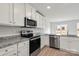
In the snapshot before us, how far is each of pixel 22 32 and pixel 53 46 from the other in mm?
1900

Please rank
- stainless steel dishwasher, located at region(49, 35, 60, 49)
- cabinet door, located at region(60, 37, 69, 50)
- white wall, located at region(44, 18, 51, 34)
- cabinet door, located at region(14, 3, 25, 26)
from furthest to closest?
white wall, located at region(44, 18, 51, 34) < stainless steel dishwasher, located at region(49, 35, 60, 49) < cabinet door, located at region(60, 37, 69, 50) < cabinet door, located at region(14, 3, 25, 26)

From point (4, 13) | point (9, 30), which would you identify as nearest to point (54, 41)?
point (9, 30)

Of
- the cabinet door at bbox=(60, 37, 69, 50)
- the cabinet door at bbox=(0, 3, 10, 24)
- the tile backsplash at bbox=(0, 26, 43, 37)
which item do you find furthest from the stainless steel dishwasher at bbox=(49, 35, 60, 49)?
the cabinet door at bbox=(0, 3, 10, 24)

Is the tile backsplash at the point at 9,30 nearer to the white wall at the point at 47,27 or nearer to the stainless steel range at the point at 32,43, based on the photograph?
the stainless steel range at the point at 32,43

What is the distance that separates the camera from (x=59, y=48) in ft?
13.9

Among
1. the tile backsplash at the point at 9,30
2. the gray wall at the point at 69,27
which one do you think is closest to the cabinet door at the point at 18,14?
the tile backsplash at the point at 9,30

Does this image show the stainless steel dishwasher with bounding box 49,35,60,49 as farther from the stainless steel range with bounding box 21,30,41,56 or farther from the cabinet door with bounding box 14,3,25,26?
the cabinet door with bounding box 14,3,25,26

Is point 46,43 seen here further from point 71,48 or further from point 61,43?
point 71,48

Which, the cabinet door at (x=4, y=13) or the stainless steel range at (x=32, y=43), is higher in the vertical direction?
the cabinet door at (x=4, y=13)

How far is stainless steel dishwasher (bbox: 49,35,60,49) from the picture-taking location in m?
4.32

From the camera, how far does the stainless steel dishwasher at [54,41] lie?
4.32 metres

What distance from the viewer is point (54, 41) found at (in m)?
4.44

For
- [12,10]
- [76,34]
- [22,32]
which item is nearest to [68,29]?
[76,34]

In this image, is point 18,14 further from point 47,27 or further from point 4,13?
point 47,27
